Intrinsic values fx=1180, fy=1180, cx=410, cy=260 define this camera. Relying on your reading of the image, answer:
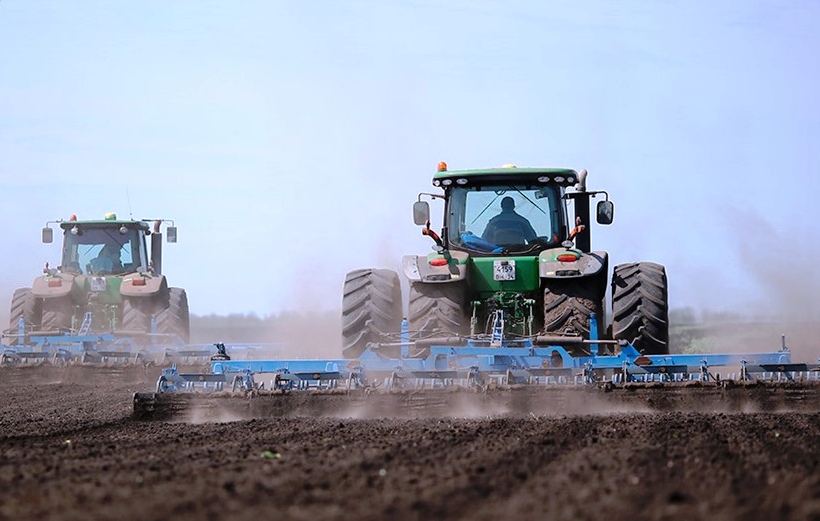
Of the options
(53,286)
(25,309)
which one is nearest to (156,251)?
(53,286)

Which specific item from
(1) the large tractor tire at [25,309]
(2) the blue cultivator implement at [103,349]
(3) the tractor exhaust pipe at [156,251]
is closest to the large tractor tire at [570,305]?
(2) the blue cultivator implement at [103,349]

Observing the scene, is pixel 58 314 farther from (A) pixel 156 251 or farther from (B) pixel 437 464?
(B) pixel 437 464

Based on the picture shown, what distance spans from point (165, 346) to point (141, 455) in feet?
33.3

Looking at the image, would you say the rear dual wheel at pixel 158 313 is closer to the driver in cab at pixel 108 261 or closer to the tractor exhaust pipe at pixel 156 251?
the tractor exhaust pipe at pixel 156 251

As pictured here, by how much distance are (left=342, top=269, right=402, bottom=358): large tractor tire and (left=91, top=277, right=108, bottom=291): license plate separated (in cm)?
814

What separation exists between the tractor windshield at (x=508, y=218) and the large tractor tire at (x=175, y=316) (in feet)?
27.2

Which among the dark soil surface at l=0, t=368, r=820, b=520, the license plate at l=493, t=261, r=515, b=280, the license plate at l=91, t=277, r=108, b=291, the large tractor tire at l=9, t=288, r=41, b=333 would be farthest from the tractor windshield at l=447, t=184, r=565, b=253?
Answer: the large tractor tire at l=9, t=288, r=41, b=333

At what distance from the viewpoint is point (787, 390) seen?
10.2 metres

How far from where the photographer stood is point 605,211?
1148 centimetres

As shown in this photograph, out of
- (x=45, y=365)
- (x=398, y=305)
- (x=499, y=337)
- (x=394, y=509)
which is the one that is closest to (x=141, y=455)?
(x=394, y=509)

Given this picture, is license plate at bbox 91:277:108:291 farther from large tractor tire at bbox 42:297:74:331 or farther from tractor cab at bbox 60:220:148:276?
large tractor tire at bbox 42:297:74:331

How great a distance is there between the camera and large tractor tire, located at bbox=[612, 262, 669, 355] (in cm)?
1127

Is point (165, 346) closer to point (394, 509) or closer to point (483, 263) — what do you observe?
point (483, 263)

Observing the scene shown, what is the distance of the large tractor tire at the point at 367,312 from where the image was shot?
1157 cm
